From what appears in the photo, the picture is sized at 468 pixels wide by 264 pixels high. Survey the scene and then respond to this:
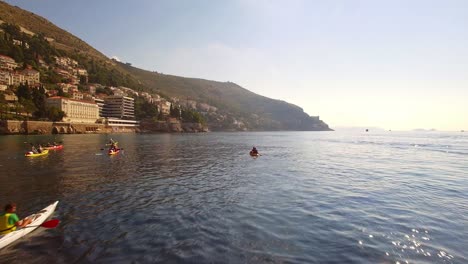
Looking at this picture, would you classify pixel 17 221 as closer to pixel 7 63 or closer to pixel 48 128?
pixel 48 128

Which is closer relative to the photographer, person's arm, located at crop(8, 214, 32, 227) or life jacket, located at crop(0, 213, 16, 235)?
life jacket, located at crop(0, 213, 16, 235)

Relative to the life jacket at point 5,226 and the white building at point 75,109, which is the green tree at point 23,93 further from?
the life jacket at point 5,226

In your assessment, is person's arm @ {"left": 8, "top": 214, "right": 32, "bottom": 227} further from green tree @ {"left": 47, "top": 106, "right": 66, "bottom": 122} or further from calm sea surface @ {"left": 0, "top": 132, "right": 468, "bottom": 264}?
green tree @ {"left": 47, "top": 106, "right": 66, "bottom": 122}

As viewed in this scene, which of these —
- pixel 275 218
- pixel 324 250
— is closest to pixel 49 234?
pixel 275 218

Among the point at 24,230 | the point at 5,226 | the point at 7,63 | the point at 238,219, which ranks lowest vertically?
the point at 238,219

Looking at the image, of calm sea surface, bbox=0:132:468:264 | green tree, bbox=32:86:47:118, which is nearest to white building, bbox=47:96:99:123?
green tree, bbox=32:86:47:118

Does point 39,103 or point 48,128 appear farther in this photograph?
point 39,103

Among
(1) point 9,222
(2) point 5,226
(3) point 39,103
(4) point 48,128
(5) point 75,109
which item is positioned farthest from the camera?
(5) point 75,109

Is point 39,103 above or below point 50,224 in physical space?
above

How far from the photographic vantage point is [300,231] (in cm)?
1544

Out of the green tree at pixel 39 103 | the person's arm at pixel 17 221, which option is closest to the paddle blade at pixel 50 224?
the person's arm at pixel 17 221

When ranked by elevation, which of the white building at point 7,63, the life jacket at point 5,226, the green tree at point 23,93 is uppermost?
the white building at point 7,63

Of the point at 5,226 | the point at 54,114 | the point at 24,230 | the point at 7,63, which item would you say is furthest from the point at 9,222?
the point at 7,63

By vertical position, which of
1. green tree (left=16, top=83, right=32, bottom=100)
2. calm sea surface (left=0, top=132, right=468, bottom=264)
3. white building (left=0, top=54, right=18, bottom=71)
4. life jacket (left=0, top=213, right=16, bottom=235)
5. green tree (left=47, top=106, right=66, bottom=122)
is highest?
white building (left=0, top=54, right=18, bottom=71)
